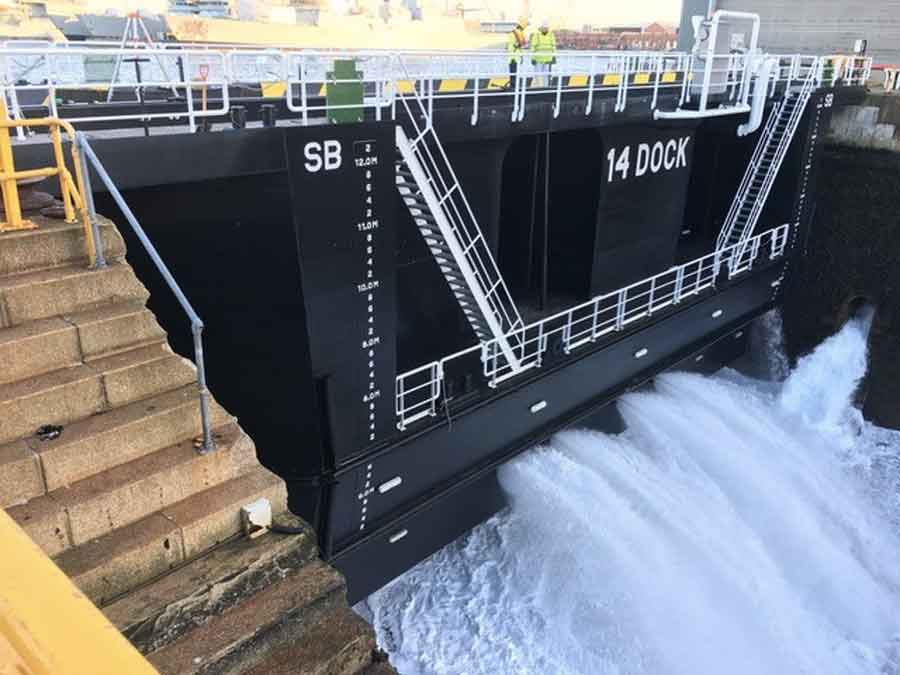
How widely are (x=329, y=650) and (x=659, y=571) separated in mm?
6621

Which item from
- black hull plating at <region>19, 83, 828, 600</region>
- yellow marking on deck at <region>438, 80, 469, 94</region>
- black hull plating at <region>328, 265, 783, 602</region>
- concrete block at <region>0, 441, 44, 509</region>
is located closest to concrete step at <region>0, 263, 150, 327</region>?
concrete block at <region>0, 441, 44, 509</region>

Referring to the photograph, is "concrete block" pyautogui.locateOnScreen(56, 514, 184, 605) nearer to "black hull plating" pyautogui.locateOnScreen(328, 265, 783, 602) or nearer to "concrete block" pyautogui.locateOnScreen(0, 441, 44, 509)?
"concrete block" pyautogui.locateOnScreen(0, 441, 44, 509)

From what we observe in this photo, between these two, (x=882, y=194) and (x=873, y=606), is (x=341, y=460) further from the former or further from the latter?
(x=882, y=194)

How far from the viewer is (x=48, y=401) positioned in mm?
4051

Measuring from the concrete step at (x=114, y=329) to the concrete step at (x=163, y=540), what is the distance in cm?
102

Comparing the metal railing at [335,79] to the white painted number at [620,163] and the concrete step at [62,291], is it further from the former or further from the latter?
the concrete step at [62,291]

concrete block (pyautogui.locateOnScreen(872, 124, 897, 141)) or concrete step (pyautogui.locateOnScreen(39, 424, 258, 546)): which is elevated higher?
concrete block (pyautogui.locateOnScreen(872, 124, 897, 141))

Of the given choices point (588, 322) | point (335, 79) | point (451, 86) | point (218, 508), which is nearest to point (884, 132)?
point (588, 322)

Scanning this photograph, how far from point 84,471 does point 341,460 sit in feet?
12.1

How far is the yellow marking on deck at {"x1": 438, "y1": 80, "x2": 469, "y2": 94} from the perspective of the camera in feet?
29.3

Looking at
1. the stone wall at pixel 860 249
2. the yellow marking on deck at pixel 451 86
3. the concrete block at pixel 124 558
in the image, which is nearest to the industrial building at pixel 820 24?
the stone wall at pixel 860 249

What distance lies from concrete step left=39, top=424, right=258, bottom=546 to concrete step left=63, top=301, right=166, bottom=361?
0.71 m

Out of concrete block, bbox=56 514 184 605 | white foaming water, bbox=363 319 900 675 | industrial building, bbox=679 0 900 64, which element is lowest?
white foaming water, bbox=363 319 900 675

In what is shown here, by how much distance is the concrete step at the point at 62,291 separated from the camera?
14.2ft
